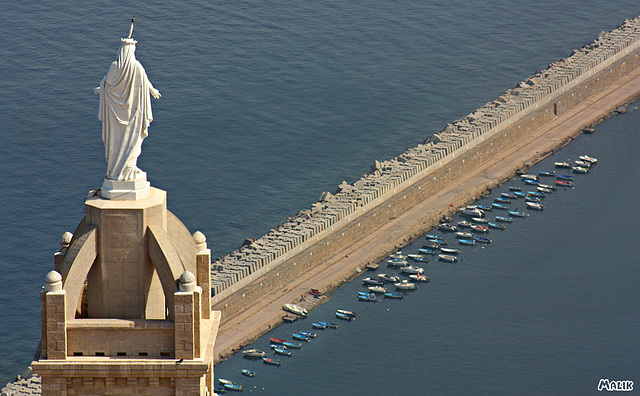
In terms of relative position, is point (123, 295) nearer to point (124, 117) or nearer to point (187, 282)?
point (187, 282)

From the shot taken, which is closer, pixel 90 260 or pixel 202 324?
pixel 90 260

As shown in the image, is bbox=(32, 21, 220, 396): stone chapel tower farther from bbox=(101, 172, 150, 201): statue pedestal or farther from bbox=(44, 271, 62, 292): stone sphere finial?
bbox=(44, 271, 62, 292): stone sphere finial

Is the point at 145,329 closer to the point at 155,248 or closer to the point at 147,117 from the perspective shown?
the point at 155,248

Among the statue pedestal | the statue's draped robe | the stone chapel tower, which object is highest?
the statue's draped robe

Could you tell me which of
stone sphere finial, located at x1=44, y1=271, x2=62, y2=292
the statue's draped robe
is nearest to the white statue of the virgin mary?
the statue's draped robe

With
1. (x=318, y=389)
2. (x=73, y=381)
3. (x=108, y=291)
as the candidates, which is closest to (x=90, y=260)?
(x=108, y=291)

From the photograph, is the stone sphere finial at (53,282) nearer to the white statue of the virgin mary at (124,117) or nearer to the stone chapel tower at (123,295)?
the stone chapel tower at (123,295)

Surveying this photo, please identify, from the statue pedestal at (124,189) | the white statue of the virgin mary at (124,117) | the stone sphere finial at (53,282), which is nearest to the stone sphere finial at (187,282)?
the statue pedestal at (124,189)
